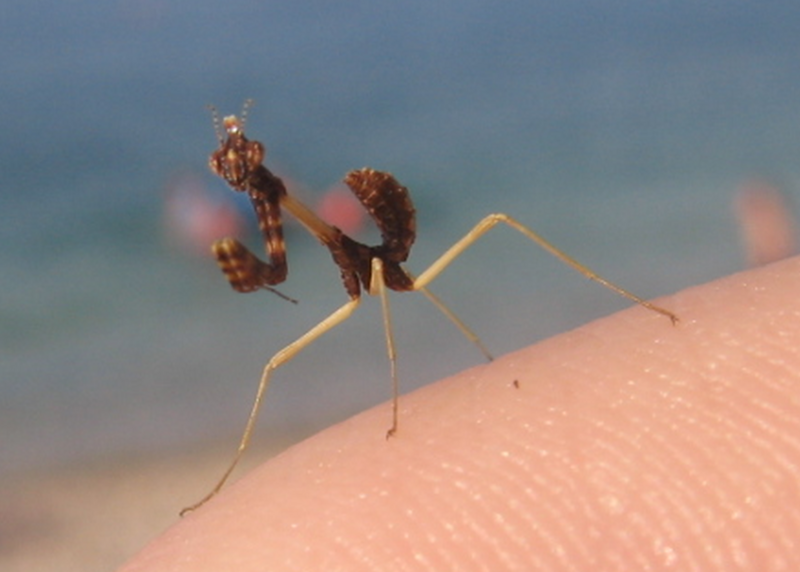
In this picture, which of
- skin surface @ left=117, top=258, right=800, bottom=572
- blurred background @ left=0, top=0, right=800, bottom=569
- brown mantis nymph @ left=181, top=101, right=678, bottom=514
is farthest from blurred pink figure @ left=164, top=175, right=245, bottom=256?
skin surface @ left=117, top=258, right=800, bottom=572

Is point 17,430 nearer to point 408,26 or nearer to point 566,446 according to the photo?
point 566,446

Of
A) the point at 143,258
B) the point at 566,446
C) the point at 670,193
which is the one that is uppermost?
the point at 566,446

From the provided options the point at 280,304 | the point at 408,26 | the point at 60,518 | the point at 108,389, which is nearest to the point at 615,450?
the point at 60,518

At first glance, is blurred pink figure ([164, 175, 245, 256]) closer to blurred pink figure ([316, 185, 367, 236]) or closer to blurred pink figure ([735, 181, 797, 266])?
blurred pink figure ([316, 185, 367, 236])

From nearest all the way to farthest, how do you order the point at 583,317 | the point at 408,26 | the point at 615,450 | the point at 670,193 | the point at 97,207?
the point at 615,450, the point at 583,317, the point at 670,193, the point at 97,207, the point at 408,26

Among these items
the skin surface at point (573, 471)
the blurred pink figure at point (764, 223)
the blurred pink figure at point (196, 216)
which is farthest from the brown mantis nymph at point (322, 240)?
the blurred pink figure at point (196, 216)

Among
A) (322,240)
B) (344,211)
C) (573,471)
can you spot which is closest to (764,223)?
(344,211)
